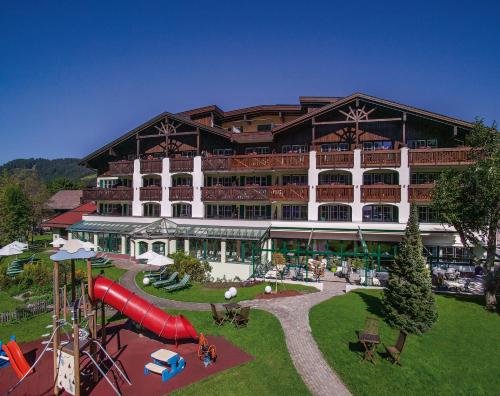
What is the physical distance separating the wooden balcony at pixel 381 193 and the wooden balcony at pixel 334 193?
1.15 metres

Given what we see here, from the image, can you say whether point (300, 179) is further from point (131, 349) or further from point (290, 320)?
point (131, 349)

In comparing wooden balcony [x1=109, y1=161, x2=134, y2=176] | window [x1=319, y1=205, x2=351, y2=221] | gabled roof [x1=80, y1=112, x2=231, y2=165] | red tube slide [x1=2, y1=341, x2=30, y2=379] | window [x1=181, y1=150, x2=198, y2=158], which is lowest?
red tube slide [x1=2, y1=341, x2=30, y2=379]

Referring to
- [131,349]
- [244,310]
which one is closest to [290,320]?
[244,310]

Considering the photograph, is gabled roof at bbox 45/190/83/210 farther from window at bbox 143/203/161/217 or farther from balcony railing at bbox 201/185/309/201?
balcony railing at bbox 201/185/309/201

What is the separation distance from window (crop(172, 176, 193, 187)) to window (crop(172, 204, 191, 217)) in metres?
2.34

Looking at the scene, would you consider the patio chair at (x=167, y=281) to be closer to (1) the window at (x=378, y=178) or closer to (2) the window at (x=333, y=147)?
(2) the window at (x=333, y=147)

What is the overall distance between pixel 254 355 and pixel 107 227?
26.5m

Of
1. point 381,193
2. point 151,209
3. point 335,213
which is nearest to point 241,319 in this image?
point 335,213

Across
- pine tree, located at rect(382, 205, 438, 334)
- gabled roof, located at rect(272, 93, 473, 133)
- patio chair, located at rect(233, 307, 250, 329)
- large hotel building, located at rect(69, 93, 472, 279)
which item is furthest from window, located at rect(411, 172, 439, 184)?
patio chair, located at rect(233, 307, 250, 329)

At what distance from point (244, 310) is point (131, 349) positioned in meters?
5.29

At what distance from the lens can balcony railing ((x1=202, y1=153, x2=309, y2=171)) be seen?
28578mm

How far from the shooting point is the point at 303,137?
30.9m

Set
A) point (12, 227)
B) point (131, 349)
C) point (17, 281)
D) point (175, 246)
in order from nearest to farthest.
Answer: point (131, 349) < point (17, 281) < point (175, 246) < point (12, 227)

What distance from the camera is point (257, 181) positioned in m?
31.4
